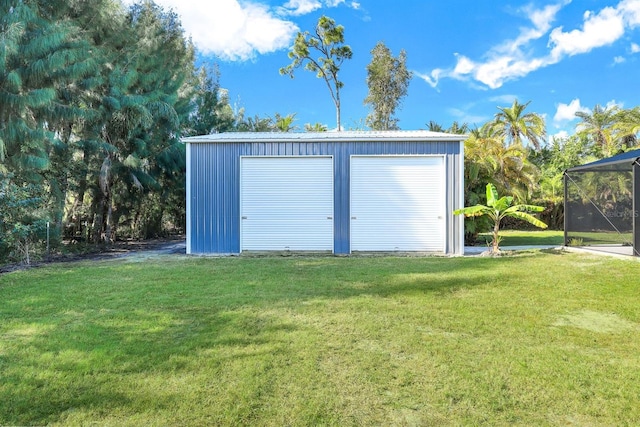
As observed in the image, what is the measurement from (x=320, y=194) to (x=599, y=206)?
7.87m

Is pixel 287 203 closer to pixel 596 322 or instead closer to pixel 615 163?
pixel 596 322

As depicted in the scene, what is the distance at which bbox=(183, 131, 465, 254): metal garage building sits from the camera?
9.80 m

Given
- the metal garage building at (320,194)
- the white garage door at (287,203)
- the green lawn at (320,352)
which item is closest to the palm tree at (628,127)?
the metal garage building at (320,194)

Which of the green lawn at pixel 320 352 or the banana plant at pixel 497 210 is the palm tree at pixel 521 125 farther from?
the green lawn at pixel 320 352

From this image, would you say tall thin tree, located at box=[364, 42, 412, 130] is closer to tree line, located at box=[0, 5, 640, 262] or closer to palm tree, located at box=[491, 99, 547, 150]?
tree line, located at box=[0, 5, 640, 262]

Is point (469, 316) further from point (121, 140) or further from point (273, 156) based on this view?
point (121, 140)

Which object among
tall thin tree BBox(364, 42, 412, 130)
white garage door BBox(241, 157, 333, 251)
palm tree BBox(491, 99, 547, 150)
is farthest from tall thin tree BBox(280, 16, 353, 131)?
white garage door BBox(241, 157, 333, 251)

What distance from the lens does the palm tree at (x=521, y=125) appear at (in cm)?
2277

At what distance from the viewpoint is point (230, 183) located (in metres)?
9.86

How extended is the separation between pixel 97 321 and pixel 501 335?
434 centimetres

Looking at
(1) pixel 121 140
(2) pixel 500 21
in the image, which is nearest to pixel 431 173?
(1) pixel 121 140

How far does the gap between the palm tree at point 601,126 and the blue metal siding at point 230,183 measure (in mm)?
16512

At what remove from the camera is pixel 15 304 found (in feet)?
15.8

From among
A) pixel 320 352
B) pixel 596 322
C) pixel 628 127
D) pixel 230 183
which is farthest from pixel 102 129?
pixel 628 127
